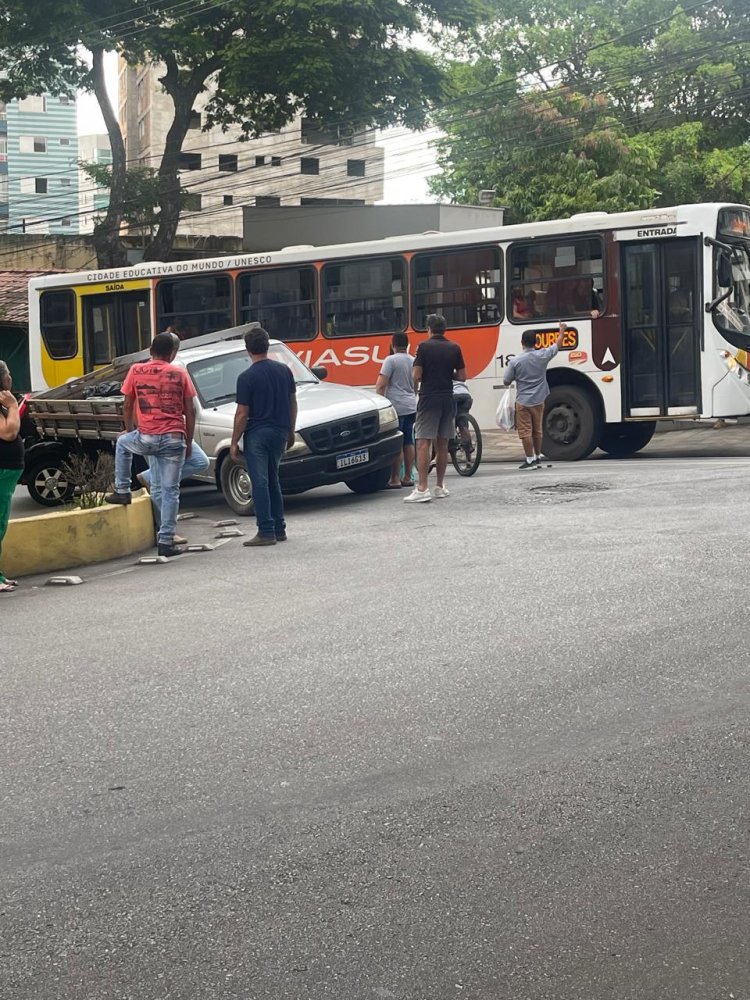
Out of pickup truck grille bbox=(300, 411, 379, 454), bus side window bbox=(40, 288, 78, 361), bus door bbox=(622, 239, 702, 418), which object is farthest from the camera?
bus side window bbox=(40, 288, 78, 361)

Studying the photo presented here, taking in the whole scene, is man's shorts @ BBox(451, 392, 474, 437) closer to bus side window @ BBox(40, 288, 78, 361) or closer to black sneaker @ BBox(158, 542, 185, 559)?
black sneaker @ BBox(158, 542, 185, 559)

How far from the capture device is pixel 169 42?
33469 mm

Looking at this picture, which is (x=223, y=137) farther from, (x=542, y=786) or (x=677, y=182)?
(x=542, y=786)

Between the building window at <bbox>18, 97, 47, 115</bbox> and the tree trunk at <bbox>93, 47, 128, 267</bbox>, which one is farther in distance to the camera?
the building window at <bbox>18, 97, 47, 115</bbox>

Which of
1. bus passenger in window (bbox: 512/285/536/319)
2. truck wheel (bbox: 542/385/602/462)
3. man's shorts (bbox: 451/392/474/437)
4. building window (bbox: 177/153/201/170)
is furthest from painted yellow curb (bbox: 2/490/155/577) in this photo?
building window (bbox: 177/153/201/170)

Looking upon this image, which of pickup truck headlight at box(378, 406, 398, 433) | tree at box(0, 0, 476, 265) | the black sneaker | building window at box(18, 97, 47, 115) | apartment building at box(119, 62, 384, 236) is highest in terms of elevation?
building window at box(18, 97, 47, 115)

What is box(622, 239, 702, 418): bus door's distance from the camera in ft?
57.8

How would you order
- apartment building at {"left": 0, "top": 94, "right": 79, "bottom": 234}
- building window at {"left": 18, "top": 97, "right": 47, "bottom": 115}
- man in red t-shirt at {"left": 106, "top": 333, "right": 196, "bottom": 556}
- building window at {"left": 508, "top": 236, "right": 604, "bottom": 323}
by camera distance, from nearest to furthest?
1. man in red t-shirt at {"left": 106, "top": 333, "right": 196, "bottom": 556}
2. building window at {"left": 508, "top": 236, "right": 604, "bottom": 323}
3. apartment building at {"left": 0, "top": 94, "right": 79, "bottom": 234}
4. building window at {"left": 18, "top": 97, "right": 47, "bottom": 115}

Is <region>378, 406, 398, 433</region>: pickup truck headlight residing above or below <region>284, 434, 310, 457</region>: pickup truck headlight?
above

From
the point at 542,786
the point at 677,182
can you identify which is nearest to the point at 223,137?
the point at 677,182

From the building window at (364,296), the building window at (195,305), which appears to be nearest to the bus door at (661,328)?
the building window at (364,296)

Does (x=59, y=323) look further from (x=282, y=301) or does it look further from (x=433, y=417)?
(x=433, y=417)

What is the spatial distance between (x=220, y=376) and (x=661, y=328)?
6058 mm

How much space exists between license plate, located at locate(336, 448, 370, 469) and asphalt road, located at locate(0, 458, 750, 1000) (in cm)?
443
